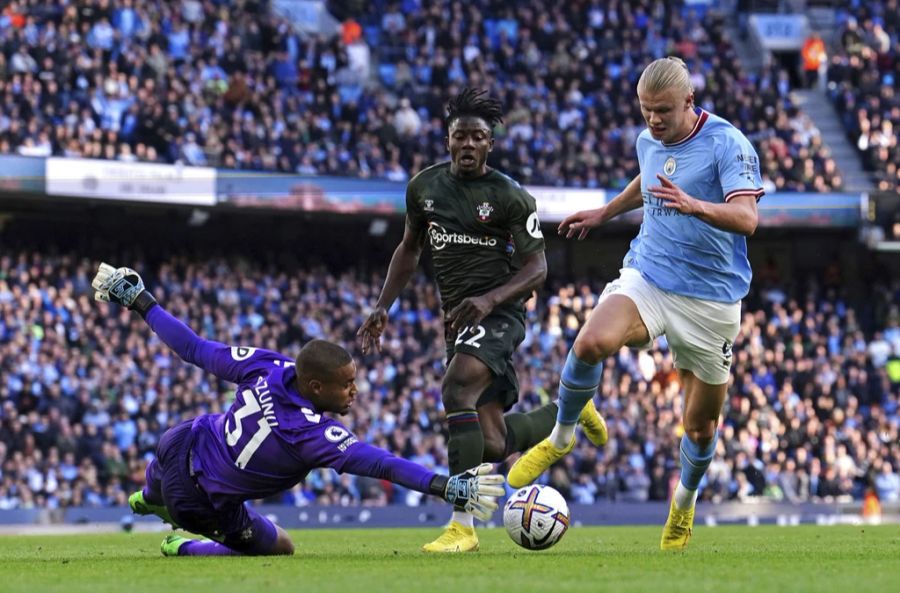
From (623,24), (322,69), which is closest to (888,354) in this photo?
(623,24)

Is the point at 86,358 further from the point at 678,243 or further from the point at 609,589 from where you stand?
the point at 609,589

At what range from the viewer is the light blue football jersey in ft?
29.6

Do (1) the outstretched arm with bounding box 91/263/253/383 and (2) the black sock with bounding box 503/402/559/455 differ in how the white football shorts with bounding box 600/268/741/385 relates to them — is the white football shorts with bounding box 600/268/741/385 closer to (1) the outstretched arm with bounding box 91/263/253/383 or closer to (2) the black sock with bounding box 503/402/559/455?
(2) the black sock with bounding box 503/402/559/455

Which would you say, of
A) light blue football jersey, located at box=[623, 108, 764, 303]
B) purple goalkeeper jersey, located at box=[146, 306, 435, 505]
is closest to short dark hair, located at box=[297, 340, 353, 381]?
purple goalkeeper jersey, located at box=[146, 306, 435, 505]

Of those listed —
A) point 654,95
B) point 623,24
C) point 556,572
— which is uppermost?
point 623,24

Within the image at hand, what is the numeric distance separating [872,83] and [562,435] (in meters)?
26.6

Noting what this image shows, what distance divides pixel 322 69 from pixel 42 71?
6.85 meters

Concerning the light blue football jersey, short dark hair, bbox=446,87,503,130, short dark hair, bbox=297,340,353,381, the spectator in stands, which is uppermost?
the spectator in stands

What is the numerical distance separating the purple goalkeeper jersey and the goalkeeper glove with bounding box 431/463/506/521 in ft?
0.61

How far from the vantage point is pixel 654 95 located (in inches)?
354

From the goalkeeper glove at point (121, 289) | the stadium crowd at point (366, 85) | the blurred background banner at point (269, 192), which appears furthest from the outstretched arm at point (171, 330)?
the stadium crowd at point (366, 85)

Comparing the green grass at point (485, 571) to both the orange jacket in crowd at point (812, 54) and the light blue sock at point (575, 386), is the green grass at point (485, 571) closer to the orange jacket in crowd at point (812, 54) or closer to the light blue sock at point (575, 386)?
the light blue sock at point (575, 386)

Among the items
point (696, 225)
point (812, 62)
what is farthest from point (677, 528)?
point (812, 62)

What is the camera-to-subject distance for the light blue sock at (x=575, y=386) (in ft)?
30.9
